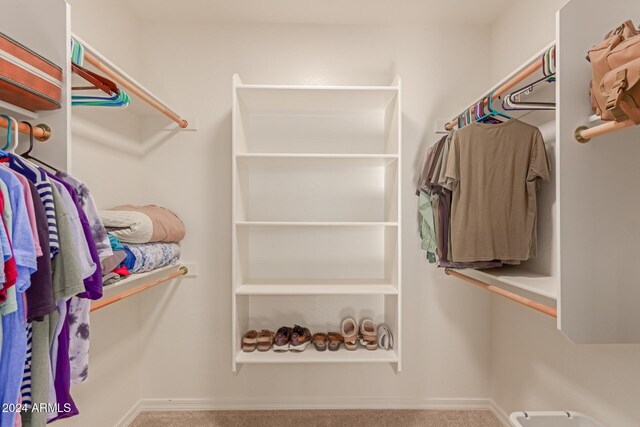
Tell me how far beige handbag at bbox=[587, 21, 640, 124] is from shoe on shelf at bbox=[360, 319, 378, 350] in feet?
5.11

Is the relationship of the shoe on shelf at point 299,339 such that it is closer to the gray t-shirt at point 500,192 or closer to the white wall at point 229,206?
the white wall at point 229,206

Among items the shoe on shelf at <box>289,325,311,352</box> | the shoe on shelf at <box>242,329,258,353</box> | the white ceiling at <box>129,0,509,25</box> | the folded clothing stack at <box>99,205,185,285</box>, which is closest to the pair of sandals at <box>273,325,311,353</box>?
the shoe on shelf at <box>289,325,311,352</box>

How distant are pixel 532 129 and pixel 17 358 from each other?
197cm

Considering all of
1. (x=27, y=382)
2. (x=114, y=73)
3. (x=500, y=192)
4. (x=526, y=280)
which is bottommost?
(x=27, y=382)

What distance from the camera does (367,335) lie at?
219cm

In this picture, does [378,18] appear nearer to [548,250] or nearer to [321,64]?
[321,64]

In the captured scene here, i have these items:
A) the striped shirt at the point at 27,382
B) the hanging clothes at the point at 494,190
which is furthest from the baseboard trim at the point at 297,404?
the striped shirt at the point at 27,382

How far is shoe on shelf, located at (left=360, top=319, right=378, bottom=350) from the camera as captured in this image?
2182mm

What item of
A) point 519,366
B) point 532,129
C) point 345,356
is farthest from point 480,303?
point 532,129

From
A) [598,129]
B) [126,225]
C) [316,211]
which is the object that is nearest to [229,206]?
[316,211]

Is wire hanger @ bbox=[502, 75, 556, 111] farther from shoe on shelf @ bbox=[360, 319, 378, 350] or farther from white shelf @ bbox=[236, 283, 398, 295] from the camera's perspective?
shoe on shelf @ bbox=[360, 319, 378, 350]

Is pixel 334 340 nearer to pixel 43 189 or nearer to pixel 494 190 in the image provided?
pixel 494 190

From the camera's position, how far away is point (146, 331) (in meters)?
2.44

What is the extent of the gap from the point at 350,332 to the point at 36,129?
1834 mm
